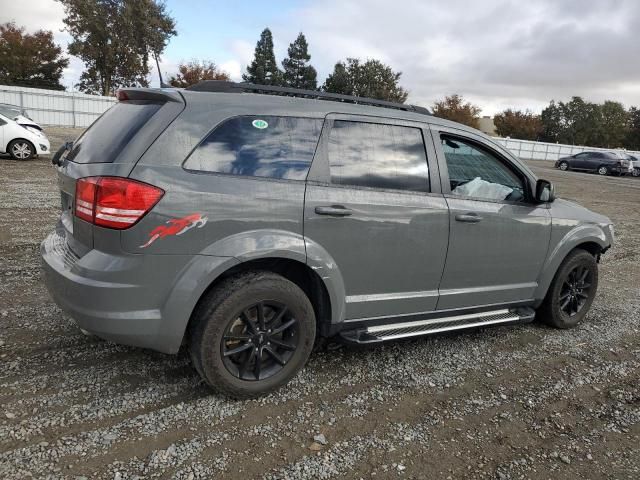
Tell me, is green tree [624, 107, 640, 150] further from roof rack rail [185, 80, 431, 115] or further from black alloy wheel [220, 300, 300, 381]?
black alloy wheel [220, 300, 300, 381]

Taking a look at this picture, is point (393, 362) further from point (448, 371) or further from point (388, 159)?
point (388, 159)

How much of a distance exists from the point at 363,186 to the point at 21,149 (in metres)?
14.0

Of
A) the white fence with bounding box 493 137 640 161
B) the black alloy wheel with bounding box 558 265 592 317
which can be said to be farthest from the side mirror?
the white fence with bounding box 493 137 640 161

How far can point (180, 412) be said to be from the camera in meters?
2.93

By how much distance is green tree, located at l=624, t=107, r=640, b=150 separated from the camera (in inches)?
2837

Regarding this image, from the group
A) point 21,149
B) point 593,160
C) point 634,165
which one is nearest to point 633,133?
point 634,165

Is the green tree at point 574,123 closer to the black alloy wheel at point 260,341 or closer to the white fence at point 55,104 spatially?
the white fence at point 55,104

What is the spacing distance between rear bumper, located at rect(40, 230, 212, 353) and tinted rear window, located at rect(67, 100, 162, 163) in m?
0.58

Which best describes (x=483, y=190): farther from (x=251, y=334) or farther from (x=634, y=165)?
(x=634, y=165)

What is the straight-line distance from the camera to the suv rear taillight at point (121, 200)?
2.61m

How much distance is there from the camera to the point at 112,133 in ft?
9.69

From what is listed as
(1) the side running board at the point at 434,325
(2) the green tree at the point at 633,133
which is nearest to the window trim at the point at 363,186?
(1) the side running board at the point at 434,325

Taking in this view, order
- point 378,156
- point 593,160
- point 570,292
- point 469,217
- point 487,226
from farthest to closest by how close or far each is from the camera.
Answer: point 593,160, point 570,292, point 487,226, point 469,217, point 378,156

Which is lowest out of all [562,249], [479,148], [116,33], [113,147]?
[562,249]
